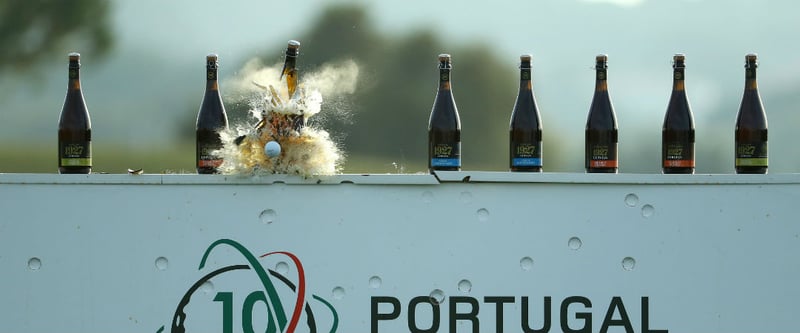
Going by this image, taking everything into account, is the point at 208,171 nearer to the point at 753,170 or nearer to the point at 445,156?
the point at 445,156

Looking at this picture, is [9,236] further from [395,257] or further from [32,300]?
[395,257]

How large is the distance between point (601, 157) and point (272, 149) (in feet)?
2.97

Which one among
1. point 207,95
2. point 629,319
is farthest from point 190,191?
point 629,319

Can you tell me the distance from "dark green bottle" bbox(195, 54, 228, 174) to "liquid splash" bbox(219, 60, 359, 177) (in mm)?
98

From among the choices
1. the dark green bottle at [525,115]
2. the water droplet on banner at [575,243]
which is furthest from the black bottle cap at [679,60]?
the water droplet on banner at [575,243]

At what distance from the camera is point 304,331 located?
8.66 ft

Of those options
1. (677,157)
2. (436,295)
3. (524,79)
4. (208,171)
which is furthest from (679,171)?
(208,171)

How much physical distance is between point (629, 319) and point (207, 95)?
53.7 inches

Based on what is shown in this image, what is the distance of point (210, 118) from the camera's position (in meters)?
2.88

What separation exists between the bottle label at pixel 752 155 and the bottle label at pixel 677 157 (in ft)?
0.44

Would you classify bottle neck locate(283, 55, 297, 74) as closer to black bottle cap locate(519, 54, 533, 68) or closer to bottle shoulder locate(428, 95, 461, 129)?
bottle shoulder locate(428, 95, 461, 129)

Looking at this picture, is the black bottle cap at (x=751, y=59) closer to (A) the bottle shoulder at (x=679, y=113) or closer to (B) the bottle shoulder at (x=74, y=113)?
(A) the bottle shoulder at (x=679, y=113)

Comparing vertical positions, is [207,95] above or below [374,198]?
above

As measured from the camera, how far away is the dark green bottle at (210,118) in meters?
2.81
